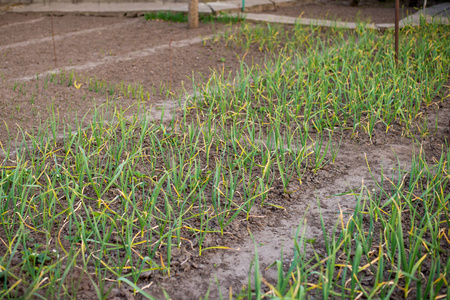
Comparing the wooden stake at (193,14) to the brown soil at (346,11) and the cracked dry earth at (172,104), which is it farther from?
the brown soil at (346,11)

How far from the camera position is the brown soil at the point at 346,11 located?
689cm

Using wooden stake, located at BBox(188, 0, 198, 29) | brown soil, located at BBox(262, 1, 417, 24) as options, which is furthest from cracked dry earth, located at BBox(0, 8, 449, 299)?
brown soil, located at BBox(262, 1, 417, 24)

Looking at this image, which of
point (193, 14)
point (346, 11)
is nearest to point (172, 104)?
point (193, 14)

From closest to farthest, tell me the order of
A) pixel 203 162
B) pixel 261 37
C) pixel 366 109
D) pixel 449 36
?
pixel 203 162 < pixel 366 109 < pixel 449 36 < pixel 261 37

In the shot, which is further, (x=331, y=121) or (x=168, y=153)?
(x=331, y=121)

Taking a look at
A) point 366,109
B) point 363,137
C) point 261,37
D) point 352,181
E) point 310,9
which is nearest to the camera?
point 352,181

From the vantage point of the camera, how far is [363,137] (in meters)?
3.12

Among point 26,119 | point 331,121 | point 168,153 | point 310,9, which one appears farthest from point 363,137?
point 310,9

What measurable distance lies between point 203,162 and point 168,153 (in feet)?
0.72

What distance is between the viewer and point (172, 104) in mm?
3766

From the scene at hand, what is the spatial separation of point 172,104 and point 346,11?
4.79m

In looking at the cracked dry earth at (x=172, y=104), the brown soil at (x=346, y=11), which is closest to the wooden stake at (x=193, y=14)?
the cracked dry earth at (x=172, y=104)

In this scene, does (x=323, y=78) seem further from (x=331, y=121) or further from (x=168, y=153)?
(x=168, y=153)

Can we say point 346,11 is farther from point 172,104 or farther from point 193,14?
point 172,104
